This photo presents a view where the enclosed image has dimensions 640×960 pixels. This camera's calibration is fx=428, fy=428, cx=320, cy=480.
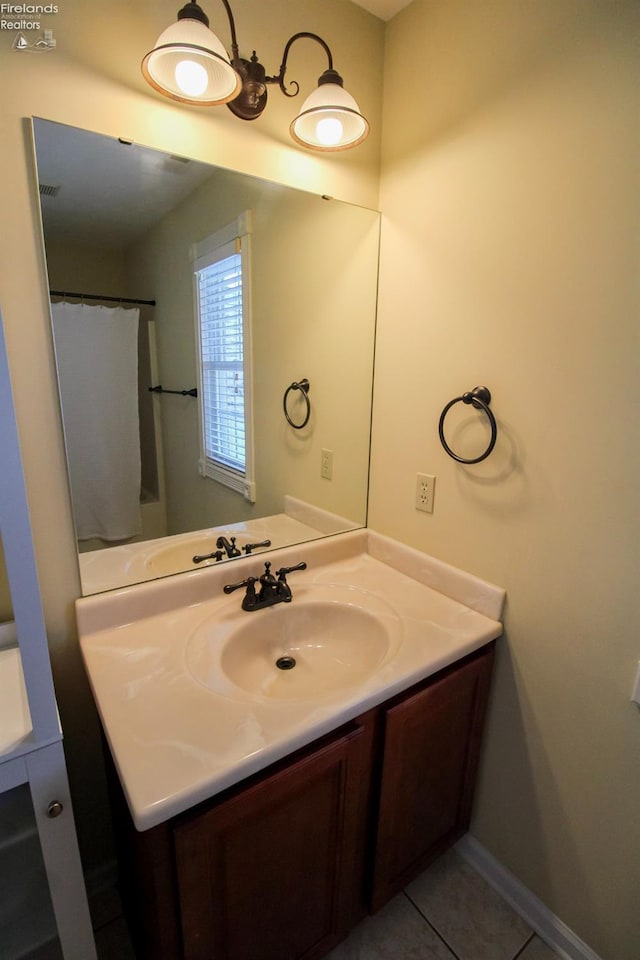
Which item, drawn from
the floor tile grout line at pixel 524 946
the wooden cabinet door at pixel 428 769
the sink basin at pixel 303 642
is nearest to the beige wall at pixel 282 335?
the sink basin at pixel 303 642

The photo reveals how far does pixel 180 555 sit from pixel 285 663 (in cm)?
44

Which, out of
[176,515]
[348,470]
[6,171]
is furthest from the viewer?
[348,470]

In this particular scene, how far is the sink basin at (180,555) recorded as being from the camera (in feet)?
4.01

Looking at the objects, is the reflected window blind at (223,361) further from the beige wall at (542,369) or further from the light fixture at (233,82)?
the beige wall at (542,369)

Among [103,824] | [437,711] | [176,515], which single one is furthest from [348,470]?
[103,824]

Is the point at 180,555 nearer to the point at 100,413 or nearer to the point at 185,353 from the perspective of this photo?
the point at 100,413

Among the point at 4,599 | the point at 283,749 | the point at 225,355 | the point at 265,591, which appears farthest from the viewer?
the point at 225,355

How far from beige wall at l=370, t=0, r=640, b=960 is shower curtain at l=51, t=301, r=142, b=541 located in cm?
86

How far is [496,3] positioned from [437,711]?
1753 millimetres

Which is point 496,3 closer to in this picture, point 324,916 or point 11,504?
point 11,504

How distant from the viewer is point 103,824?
1257 mm

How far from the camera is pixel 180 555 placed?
1.28m
